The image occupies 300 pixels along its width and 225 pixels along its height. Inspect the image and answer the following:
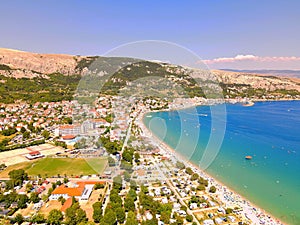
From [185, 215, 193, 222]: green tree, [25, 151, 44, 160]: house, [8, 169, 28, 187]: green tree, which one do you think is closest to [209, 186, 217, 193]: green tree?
[185, 215, 193, 222]: green tree

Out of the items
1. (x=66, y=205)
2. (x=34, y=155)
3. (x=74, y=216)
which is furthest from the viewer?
(x=34, y=155)

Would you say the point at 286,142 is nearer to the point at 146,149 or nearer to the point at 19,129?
the point at 146,149

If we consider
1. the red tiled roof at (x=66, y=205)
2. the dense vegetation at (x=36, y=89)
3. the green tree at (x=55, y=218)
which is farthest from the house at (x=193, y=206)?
the dense vegetation at (x=36, y=89)

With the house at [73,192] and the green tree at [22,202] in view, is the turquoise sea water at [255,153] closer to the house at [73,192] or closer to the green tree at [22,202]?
the house at [73,192]

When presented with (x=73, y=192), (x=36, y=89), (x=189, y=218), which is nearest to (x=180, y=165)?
(x=189, y=218)

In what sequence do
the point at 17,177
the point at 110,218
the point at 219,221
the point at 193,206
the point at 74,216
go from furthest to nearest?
the point at 17,177
the point at 193,206
the point at 219,221
the point at 74,216
the point at 110,218

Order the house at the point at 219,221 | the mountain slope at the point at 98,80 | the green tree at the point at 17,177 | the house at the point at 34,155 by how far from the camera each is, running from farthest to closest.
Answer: the mountain slope at the point at 98,80
the house at the point at 34,155
the green tree at the point at 17,177
the house at the point at 219,221

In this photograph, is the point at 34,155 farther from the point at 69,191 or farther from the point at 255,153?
the point at 255,153
